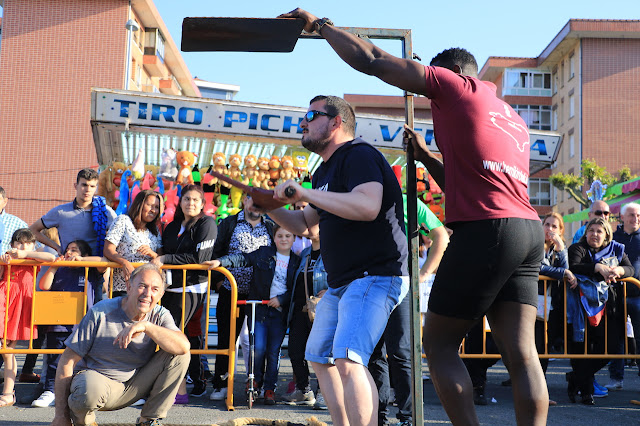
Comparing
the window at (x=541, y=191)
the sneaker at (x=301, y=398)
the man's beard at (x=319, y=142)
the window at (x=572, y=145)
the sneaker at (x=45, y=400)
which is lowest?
the sneaker at (x=301, y=398)

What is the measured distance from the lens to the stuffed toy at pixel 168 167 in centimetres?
1265

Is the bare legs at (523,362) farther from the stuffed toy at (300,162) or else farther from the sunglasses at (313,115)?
the stuffed toy at (300,162)

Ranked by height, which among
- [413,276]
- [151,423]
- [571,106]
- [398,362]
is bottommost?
[151,423]

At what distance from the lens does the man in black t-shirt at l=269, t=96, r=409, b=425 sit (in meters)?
3.18

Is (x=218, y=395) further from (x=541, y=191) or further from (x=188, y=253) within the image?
(x=541, y=191)

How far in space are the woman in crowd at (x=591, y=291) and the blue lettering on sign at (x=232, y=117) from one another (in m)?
6.83

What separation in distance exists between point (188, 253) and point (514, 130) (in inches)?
155

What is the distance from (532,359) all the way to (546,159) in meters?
10.6

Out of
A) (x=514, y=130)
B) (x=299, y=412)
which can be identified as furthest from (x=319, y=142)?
(x=299, y=412)

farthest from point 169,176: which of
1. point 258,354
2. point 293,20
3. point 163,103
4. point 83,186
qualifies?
point 293,20

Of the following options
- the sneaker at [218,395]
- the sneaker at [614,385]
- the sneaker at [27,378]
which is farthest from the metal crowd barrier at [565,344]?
the sneaker at [27,378]

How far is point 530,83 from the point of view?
56312 mm

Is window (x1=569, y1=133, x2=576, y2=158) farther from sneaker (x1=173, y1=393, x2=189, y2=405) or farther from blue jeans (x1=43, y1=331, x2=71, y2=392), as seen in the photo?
blue jeans (x1=43, y1=331, x2=71, y2=392)

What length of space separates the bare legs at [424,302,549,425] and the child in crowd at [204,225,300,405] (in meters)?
3.54
